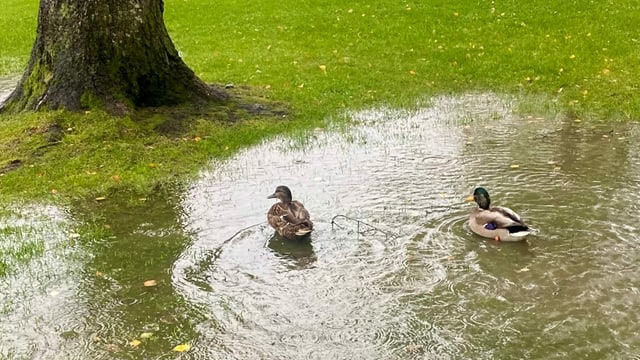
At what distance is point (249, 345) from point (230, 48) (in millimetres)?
14467

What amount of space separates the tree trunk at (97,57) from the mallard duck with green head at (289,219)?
478 centimetres

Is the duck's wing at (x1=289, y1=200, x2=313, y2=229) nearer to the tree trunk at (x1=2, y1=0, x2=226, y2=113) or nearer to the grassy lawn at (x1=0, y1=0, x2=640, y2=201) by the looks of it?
the grassy lawn at (x1=0, y1=0, x2=640, y2=201)

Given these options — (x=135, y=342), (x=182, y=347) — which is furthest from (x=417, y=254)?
(x=135, y=342)

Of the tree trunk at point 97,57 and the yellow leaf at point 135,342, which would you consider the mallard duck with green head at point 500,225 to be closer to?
the yellow leaf at point 135,342

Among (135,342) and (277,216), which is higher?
(277,216)

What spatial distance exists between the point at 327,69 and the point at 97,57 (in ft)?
18.5

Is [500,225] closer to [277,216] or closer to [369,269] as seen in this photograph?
[369,269]

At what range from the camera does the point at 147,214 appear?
8789 millimetres

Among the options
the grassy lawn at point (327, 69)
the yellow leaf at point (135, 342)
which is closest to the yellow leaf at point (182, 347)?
the yellow leaf at point (135, 342)

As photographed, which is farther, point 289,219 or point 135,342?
point 289,219

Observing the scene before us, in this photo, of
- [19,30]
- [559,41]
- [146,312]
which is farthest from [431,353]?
[19,30]

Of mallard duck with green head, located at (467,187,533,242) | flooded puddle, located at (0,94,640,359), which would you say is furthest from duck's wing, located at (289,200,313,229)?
mallard duck with green head, located at (467,187,533,242)

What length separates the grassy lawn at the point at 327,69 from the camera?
10734 millimetres

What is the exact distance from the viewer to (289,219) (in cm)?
759
